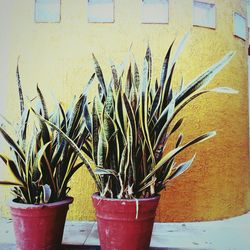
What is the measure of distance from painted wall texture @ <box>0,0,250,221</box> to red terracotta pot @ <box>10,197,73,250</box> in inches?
17.4

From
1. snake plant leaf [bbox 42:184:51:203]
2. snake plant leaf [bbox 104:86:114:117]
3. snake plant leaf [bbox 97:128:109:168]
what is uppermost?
snake plant leaf [bbox 104:86:114:117]

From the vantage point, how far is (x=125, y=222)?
846mm

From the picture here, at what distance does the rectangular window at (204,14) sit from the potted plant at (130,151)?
615 mm

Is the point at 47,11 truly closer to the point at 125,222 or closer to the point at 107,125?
the point at 107,125

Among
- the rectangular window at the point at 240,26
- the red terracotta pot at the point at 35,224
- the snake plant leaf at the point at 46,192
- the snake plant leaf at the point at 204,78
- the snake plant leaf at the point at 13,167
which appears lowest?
the red terracotta pot at the point at 35,224

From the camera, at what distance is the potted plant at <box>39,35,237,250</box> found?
84cm

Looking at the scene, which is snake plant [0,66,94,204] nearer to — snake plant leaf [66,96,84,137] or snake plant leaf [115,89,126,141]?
snake plant leaf [66,96,84,137]

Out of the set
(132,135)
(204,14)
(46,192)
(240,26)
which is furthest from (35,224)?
(240,26)

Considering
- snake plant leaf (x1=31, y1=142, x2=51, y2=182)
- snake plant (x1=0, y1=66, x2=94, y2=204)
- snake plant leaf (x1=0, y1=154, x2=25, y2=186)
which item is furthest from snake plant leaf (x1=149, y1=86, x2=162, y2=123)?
snake plant leaf (x1=0, y1=154, x2=25, y2=186)

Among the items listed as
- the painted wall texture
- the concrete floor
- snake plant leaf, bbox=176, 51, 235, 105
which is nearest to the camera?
snake plant leaf, bbox=176, 51, 235, 105

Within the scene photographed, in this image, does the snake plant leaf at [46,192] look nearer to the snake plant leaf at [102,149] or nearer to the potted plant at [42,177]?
the potted plant at [42,177]

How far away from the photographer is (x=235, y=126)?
1459 millimetres

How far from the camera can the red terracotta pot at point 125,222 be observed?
33.2 inches

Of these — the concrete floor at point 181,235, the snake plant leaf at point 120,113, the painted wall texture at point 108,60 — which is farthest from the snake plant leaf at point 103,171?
the painted wall texture at point 108,60
